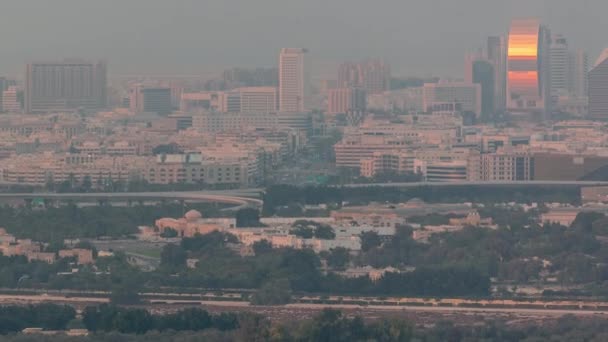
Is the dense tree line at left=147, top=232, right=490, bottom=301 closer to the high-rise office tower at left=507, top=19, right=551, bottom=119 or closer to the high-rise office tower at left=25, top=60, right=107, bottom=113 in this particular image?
the high-rise office tower at left=25, top=60, right=107, bottom=113

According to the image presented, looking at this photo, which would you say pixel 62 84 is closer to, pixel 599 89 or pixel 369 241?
pixel 599 89

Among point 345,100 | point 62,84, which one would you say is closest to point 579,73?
point 345,100

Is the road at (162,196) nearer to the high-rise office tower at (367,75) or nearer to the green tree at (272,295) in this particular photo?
the green tree at (272,295)

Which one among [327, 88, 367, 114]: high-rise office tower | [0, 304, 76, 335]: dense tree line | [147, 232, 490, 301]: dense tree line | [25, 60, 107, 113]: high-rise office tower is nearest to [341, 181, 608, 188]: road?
[147, 232, 490, 301]: dense tree line

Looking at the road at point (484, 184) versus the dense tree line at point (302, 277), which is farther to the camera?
the road at point (484, 184)

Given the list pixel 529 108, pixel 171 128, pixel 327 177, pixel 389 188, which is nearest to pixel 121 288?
pixel 389 188

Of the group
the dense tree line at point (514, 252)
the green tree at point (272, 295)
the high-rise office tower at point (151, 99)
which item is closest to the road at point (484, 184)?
the dense tree line at point (514, 252)

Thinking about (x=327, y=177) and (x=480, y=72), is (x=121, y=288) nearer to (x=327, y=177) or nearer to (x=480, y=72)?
(x=327, y=177)
